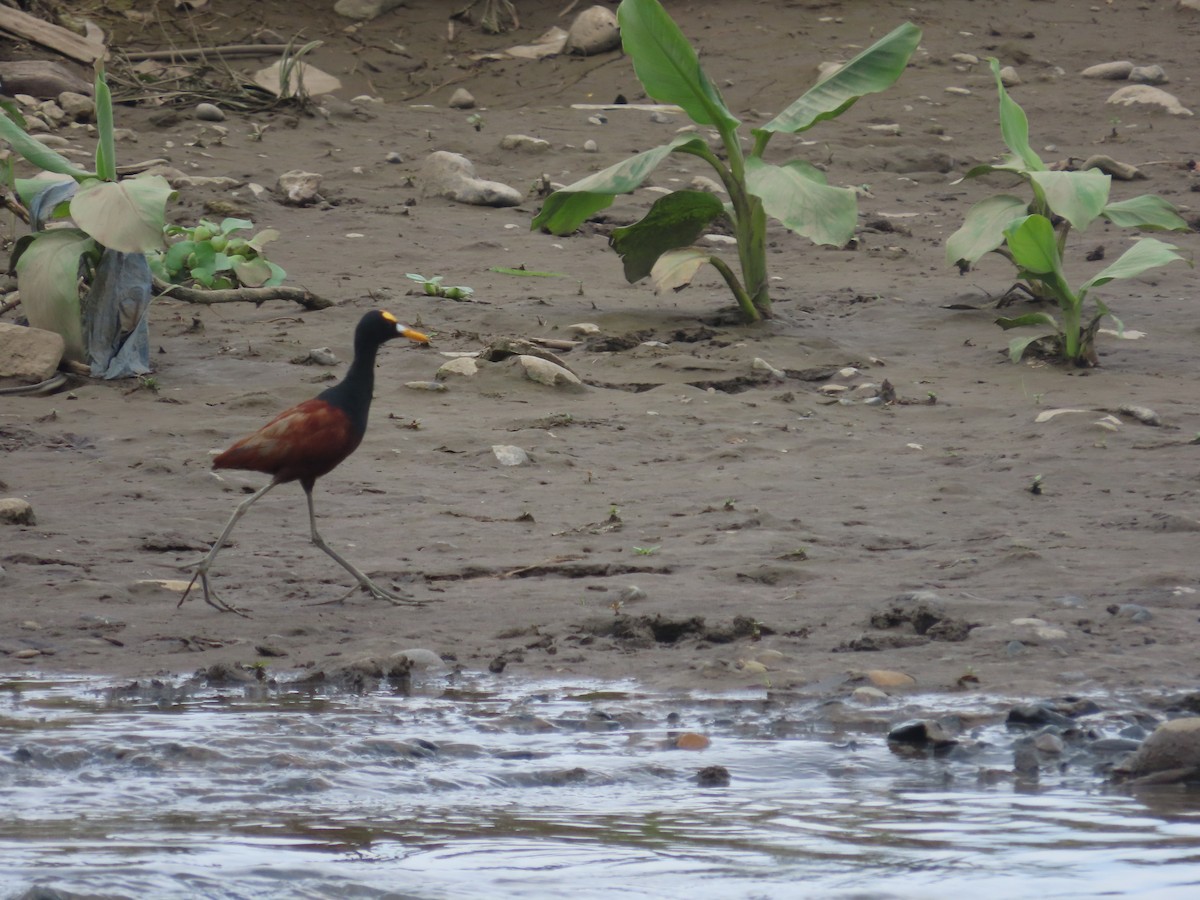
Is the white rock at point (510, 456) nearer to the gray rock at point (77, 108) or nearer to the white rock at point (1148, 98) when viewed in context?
the gray rock at point (77, 108)

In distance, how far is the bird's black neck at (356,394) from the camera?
5174mm

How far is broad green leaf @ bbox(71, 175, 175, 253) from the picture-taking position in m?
6.67

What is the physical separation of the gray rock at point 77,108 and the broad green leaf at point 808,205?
6.37 meters

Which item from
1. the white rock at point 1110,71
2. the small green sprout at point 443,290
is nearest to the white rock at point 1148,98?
the white rock at point 1110,71

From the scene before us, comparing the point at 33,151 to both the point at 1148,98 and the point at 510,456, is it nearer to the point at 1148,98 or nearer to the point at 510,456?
the point at 510,456

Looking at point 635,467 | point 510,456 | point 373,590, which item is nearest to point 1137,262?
point 635,467

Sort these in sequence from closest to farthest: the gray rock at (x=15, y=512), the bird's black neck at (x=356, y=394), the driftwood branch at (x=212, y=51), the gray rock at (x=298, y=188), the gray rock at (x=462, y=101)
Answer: the bird's black neck at (x=356, y=394) → the gray rock at (x=15, y=512) → the gray rock at (x=298, y=188) → the gray rock at (x=462, y=101) → the driftwood branch at (x=212, y=51)

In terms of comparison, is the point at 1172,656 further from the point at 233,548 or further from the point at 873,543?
the point at 233,548

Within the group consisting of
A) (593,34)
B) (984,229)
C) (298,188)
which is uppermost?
(593,34)

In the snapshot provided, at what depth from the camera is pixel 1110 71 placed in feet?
45.5

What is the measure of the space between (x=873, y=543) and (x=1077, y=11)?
11.1 metres

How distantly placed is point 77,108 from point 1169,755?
1044 cm

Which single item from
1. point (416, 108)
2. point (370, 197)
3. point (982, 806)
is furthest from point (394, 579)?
point (416, 108)

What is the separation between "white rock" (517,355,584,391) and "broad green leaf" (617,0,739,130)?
1598 mm
